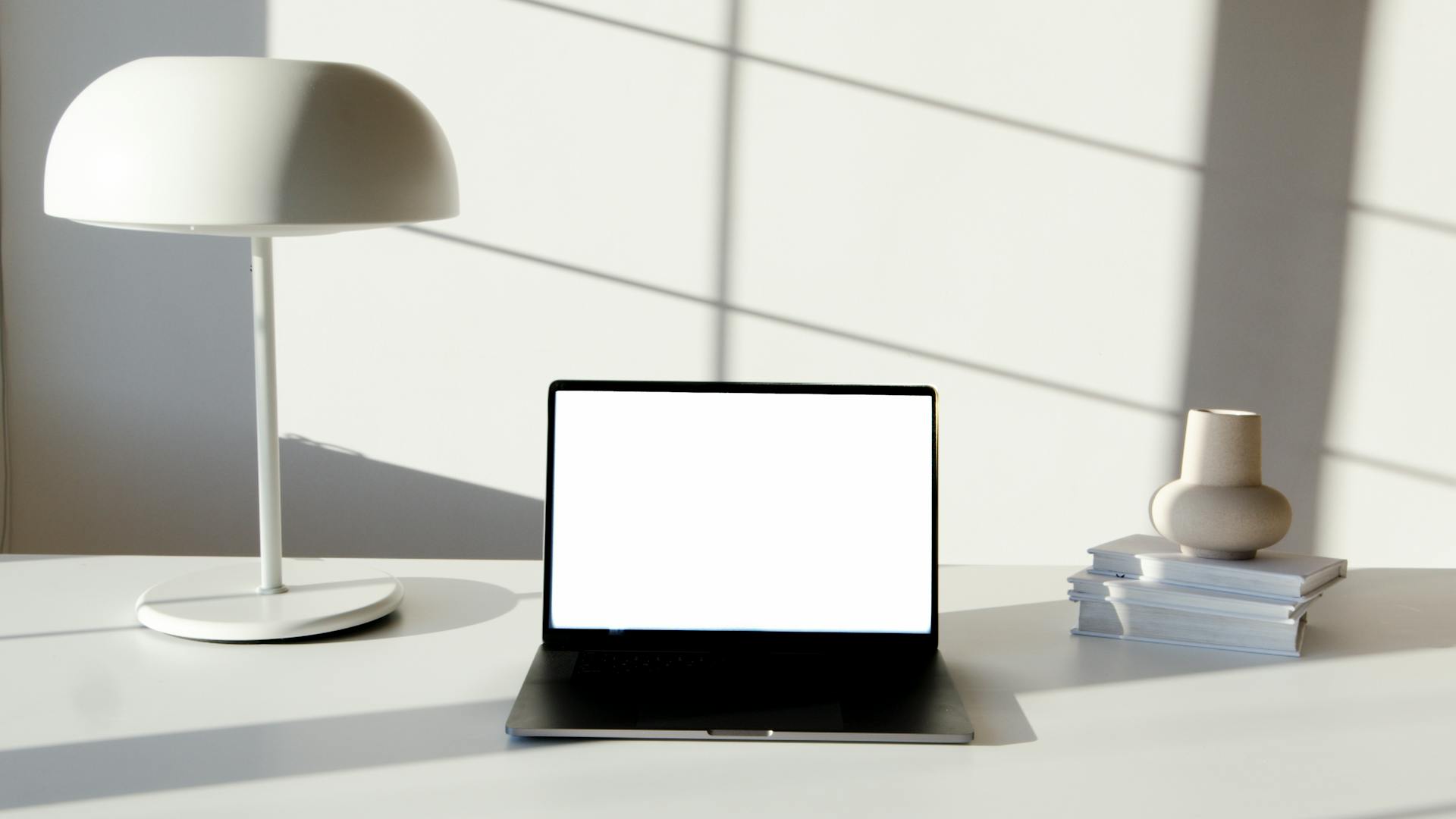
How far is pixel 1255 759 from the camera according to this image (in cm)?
101

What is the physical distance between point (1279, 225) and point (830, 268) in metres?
1.10

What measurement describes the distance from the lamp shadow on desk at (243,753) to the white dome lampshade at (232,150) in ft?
1.46

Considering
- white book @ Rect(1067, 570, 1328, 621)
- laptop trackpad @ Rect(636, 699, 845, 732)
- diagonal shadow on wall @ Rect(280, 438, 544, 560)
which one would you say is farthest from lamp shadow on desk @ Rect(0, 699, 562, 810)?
diagonal shadow on wall @ Rect(280, 438, 544, 560)

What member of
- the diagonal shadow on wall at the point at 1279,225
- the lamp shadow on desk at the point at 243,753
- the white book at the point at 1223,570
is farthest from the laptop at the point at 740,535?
the diagonal shadow on wall at the point at 1279,225

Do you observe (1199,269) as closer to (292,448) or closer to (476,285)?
(476,285)

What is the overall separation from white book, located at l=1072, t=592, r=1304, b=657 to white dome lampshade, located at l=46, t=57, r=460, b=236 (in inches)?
32.1

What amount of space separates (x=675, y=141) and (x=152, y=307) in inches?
53.5

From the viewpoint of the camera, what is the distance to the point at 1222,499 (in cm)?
129

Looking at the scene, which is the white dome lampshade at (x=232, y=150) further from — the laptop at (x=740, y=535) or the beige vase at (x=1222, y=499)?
the beige vase at (x=1222, y=499)

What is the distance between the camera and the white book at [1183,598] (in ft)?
4.14

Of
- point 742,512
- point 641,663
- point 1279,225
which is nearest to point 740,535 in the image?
point 742,512

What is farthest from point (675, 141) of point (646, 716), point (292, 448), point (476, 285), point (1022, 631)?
point (646, 716)

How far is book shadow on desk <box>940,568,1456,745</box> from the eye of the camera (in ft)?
3.82

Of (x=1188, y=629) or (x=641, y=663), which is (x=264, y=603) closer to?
(x=641, y=663)
